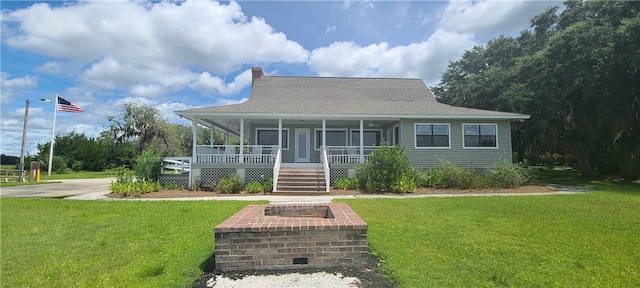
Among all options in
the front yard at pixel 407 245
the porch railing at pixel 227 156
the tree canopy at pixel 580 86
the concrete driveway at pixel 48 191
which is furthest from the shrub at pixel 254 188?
the tree canopy at pixel 580 86

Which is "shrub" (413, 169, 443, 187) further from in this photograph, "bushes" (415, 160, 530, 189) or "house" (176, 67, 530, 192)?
"house" (176, 67, 530, 192)

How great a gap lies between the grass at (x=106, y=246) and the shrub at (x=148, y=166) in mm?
4995

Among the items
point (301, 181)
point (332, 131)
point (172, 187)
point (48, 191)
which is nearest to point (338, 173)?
point (301, 181)

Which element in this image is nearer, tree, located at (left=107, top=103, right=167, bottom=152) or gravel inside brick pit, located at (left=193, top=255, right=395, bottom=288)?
gravel inside brick pit, located at (left=193, top=255, right=395, bottom=288)

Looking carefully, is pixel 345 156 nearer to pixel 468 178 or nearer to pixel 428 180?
pixel 428 180

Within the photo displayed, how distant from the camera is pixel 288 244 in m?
3.79

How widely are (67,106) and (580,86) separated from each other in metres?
34.4

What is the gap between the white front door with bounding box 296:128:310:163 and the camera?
1822 centimetres

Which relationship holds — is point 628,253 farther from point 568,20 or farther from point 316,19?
point 568,20

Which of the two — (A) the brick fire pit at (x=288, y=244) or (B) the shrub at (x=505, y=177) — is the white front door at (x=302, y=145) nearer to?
(B) the shrub at (x=505, y=177)

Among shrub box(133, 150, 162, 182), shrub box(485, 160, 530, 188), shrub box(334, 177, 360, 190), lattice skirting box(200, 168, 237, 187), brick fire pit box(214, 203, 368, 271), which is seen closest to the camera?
brick fire pit box(214, 203, 368, 271)

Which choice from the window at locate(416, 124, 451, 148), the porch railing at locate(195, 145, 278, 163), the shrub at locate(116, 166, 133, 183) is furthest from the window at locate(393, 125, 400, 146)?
the shrub at locate(116, 166, 133, 183)

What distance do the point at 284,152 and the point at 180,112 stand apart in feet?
19.2

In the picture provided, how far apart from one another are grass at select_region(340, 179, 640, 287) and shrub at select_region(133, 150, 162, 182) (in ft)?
32.6
